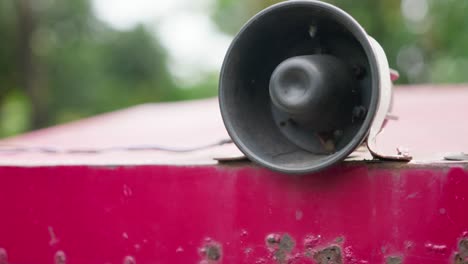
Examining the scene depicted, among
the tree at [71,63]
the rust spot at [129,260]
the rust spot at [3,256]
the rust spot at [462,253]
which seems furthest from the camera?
the tree at [71,63]

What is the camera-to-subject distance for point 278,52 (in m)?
1.25

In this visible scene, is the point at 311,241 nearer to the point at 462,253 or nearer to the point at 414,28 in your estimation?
the point at 462,253

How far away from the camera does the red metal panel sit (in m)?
1.04

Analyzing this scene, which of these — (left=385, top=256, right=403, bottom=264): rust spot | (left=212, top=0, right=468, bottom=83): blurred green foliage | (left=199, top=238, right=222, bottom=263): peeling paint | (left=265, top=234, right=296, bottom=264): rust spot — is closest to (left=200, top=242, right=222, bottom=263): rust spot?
(left=199, top=238, right=222, bottom=263): peeling paint

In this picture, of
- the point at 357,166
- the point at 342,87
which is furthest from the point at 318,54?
the point at 357,166

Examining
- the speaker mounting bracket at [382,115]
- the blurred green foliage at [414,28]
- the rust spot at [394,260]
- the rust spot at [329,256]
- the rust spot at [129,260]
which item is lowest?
the rust spot at [394,260]

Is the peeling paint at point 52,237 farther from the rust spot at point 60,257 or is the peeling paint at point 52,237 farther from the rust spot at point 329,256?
the rust spot at point 329,256

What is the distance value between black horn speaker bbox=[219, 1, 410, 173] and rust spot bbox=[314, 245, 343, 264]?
16cm

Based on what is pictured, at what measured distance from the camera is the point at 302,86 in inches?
42.4

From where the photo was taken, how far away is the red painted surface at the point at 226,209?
1.04 m

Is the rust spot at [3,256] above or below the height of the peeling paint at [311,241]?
above

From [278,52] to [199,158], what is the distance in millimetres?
305

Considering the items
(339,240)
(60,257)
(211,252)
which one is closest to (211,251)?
(211,252)

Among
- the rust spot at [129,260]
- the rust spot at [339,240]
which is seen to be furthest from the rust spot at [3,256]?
the rust spot at [339,240]
